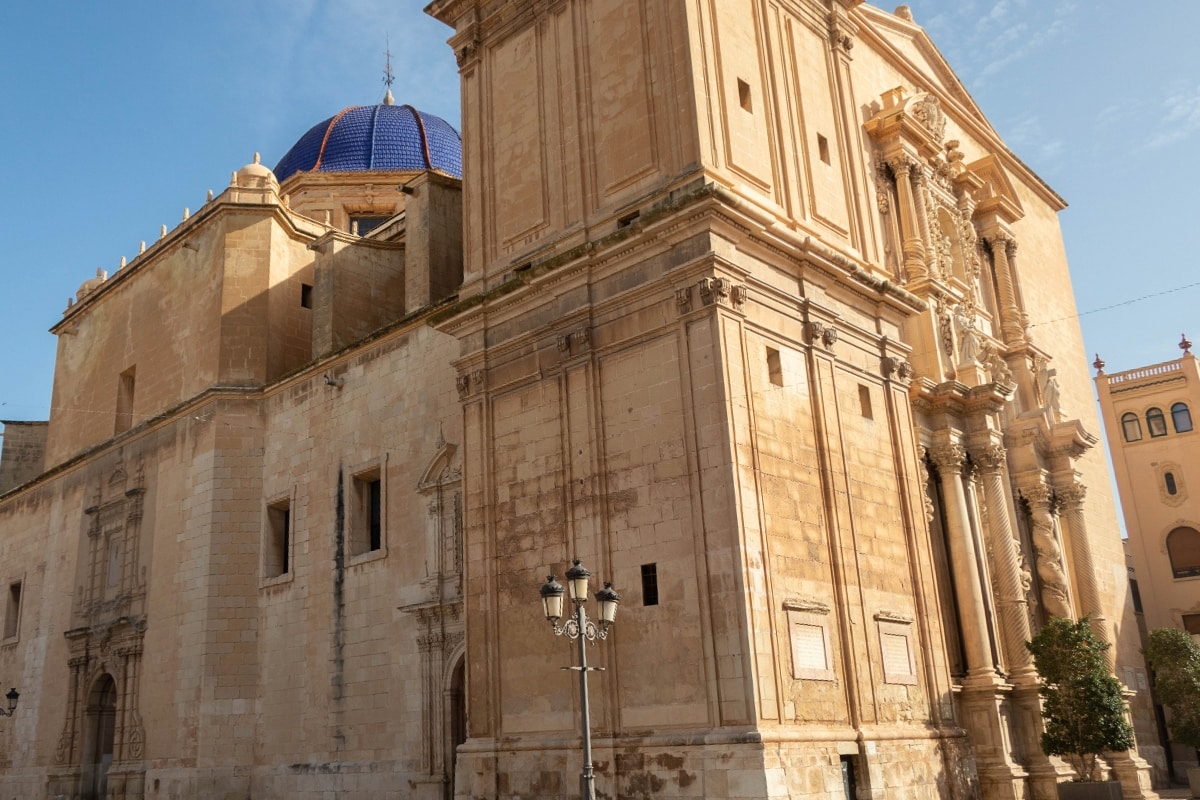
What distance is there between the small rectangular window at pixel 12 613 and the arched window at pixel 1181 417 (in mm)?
35617

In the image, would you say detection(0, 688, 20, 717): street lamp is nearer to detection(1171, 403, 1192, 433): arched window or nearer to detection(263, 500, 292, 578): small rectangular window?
detection(263, 500, 292, 578): small rectangular window

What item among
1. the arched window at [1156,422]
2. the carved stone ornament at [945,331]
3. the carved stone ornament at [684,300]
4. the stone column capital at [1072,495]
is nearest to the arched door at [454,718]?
the carved stone ornament at [684,300]

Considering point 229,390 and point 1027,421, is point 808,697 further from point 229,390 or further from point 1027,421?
point 229,390

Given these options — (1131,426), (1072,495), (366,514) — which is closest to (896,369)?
(1072,495)

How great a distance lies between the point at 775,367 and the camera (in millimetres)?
15953

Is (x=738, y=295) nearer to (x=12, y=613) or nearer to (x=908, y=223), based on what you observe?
(x=908, y=223)

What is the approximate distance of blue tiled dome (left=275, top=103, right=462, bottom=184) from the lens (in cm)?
3675

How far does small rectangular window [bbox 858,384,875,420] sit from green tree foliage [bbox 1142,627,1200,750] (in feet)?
42.0

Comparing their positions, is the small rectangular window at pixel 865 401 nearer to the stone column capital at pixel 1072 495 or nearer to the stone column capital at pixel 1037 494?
the stone column capital at pixel 1037 494

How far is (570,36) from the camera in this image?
18359 mm

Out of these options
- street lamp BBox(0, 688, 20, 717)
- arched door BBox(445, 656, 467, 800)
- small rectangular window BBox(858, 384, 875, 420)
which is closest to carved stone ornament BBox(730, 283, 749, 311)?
small rectangular window BBox(858, 384, 875, 420)

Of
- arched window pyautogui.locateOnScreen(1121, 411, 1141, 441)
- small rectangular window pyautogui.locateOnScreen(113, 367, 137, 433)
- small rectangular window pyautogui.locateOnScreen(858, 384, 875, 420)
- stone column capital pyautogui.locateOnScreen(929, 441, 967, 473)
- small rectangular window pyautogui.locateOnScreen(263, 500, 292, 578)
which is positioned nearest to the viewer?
small rectangular window pyautogui.locateOnScreen(858, 384, 875, 420)

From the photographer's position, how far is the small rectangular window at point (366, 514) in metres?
22.0

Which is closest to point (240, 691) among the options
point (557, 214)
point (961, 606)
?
point (557, 214)
